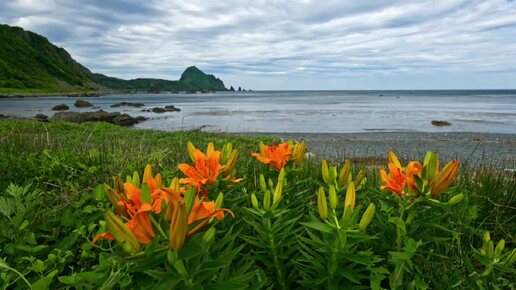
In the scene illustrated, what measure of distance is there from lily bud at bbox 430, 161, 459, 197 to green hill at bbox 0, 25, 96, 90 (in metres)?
101

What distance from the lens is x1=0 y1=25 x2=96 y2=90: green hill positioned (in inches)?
3688

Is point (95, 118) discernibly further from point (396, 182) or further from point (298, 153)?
point (396, 182)

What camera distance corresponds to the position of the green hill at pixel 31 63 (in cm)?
9369

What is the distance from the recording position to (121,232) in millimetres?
875

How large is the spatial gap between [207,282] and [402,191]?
29.4 inches

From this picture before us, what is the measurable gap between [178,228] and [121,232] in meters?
0.13

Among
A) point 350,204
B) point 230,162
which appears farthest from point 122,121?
point 350,204

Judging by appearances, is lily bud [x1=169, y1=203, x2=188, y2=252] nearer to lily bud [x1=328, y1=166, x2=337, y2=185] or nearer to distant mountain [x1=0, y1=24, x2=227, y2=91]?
lily bud [x1=328, y1=166, x2=337, y2=185]

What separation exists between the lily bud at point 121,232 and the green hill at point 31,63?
10055 cm

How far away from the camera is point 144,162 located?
4.02m

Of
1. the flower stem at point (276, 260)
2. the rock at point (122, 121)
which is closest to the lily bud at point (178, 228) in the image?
the flower stem at point (276, 260)

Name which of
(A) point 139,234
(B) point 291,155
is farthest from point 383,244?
(A) point 139,234

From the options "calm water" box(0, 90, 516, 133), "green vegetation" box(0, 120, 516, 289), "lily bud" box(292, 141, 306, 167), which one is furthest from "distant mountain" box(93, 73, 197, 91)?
"lily bud" box(292, 141, 306, 167)

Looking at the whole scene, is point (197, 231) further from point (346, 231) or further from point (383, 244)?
point (383, 244)
